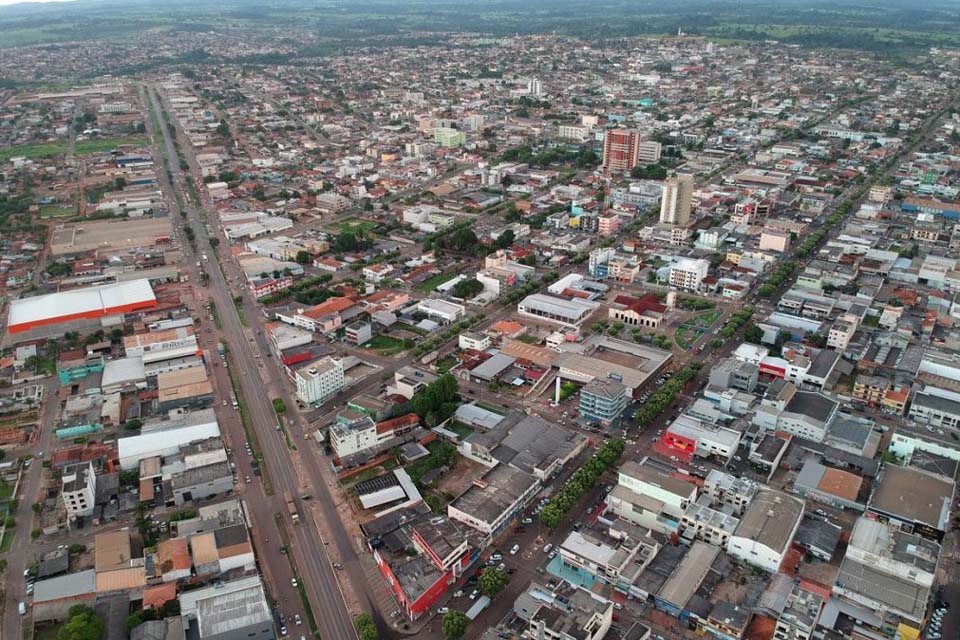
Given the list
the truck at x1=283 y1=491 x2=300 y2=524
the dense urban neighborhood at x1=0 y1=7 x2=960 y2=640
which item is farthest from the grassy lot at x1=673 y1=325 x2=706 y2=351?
the truck at x1=283 y1=491 x2=300 y2=524

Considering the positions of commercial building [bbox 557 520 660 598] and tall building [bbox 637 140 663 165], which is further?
tall building [bbox 637 140 663 165]

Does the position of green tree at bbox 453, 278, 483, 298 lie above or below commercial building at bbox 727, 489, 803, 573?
below

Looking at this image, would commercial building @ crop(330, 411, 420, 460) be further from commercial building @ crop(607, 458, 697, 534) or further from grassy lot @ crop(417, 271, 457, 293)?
grassy lot @ crop(417, 271, 457, 293)

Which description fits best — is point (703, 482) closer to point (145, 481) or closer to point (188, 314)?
point (145, 481)

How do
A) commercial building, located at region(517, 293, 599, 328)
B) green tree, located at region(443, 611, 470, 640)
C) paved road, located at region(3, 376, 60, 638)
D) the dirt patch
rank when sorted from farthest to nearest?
1. commercial building, located at region(517, 293, 599, 328)
2. the dirt patch
3. paved road, located at region(3, 376, 60, 638)
4. green tree, located at region(443, 611, 470, 640)

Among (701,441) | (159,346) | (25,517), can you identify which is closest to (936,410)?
(701,441)

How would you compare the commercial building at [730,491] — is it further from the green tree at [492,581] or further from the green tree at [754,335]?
the green tree at [754,335]

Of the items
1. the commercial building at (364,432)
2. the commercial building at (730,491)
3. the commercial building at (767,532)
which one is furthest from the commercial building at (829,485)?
the commercial building at (364,432)
